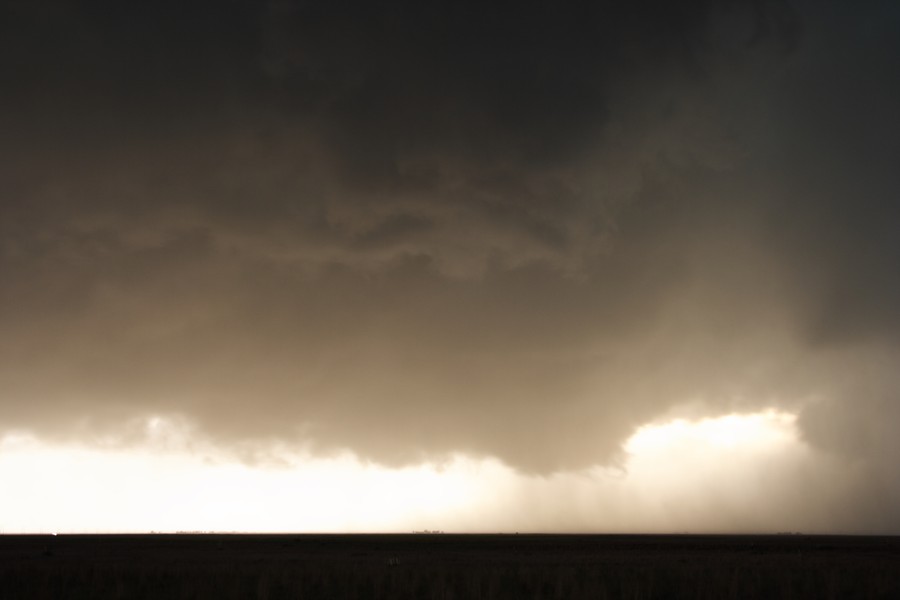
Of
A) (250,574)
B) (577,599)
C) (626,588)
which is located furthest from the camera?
(250,574)

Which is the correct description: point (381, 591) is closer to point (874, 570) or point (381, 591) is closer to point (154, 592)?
point (154, 592)

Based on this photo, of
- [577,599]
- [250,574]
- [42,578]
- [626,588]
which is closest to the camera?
[577,599]

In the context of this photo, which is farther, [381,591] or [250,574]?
[250,574]

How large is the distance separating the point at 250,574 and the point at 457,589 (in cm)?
1120

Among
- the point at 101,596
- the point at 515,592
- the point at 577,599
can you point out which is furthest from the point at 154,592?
the point at 577,599

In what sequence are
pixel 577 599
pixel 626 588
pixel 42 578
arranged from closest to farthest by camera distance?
pixel 577 599, pixel 626 588, pixel 42 578

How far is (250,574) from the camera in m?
37.5

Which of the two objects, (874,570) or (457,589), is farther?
(874,570)

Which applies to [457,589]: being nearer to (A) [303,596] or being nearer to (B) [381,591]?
(B) [381,591]

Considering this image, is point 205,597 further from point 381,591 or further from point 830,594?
point 830,594

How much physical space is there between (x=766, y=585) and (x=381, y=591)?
1546 cm

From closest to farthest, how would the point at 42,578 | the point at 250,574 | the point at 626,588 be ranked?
the point at 626,588, the point at 42,578, the point at 250,574

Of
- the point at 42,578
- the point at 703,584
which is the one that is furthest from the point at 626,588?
the point at 42,578

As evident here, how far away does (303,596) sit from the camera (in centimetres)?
3003
